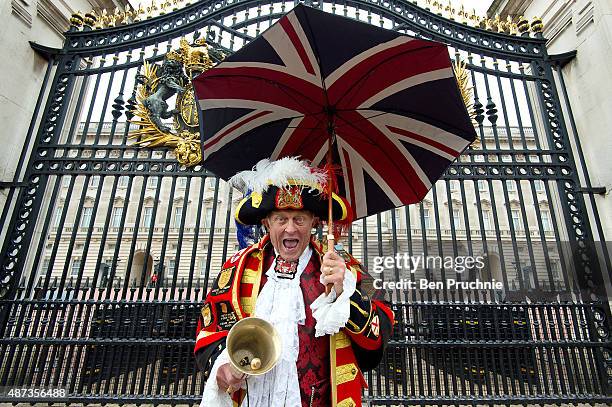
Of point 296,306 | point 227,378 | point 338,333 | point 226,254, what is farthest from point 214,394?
point 226,254

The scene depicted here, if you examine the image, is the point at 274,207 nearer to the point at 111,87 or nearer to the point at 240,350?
the point at 240,350

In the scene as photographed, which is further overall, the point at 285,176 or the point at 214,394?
the point at 285,176

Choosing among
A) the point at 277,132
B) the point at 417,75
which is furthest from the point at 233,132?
the point at 417,75

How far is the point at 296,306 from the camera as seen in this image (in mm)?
2150

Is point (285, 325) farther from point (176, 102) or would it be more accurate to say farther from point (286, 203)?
point (176, 102)

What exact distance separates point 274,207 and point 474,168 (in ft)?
13.9

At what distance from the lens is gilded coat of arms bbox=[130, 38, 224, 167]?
17.6 ft

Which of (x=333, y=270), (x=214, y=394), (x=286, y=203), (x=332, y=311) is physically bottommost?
(x=214, y=394)

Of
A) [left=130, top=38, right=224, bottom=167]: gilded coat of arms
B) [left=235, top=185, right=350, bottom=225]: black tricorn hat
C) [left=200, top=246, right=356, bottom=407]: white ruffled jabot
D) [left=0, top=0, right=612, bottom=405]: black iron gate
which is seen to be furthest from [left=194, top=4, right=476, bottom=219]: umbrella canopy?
[left=130, top=38, right=224, bottom=167]: gilded coat of arms

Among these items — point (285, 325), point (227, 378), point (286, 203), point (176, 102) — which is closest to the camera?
point (227, 378)

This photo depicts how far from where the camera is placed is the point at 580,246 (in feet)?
16.8

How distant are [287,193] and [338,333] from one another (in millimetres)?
899

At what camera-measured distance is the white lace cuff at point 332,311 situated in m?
1.86

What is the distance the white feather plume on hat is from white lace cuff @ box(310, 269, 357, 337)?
2.22 ft
